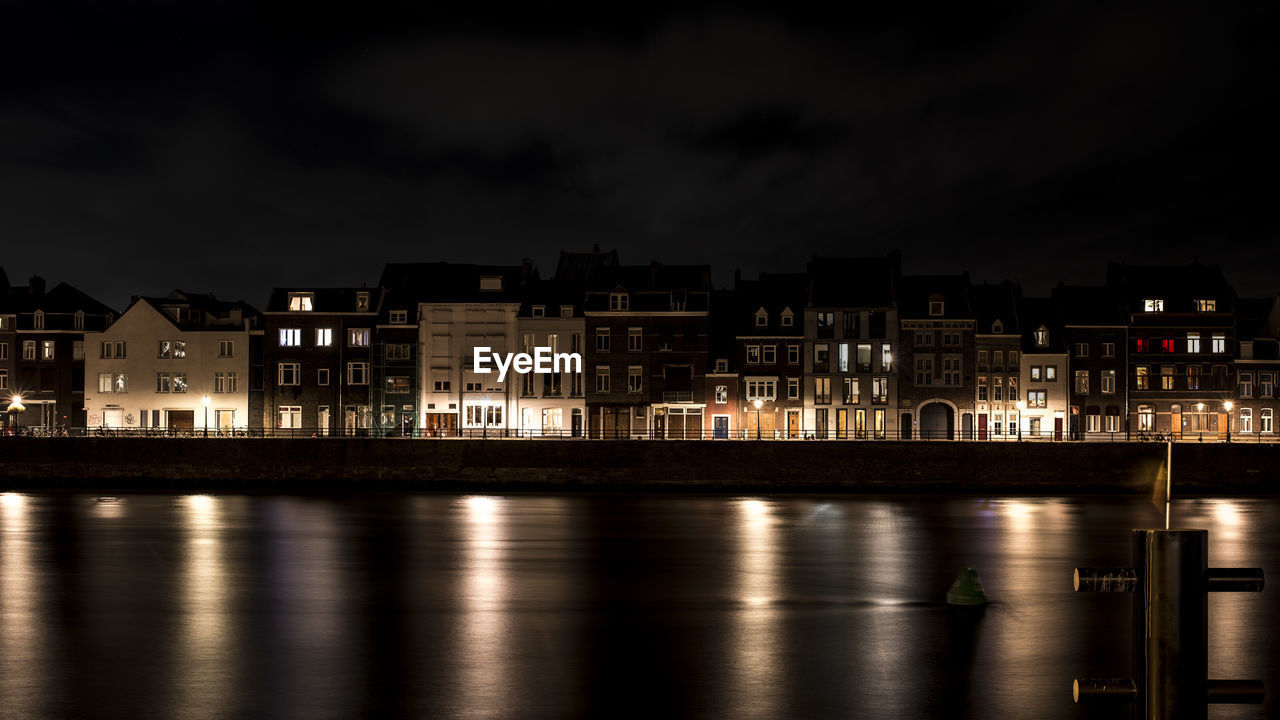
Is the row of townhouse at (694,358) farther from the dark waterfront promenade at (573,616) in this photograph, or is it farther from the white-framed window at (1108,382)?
the dark waterfront promenade at (573,616)

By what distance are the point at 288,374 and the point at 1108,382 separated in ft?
190

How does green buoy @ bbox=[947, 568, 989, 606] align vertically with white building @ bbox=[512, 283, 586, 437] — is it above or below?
below

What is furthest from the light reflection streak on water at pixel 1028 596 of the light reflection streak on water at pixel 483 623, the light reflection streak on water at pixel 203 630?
the light reflection streak on water at pixel 203 630

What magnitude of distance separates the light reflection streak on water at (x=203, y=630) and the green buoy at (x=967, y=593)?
16.3m

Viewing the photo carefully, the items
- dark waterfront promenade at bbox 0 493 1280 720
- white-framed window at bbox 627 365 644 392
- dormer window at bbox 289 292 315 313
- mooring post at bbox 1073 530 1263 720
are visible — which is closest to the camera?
mooring post at bbox 1073 530 1263 720

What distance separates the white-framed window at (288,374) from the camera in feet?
235

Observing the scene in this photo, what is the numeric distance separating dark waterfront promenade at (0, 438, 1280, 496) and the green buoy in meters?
30.5

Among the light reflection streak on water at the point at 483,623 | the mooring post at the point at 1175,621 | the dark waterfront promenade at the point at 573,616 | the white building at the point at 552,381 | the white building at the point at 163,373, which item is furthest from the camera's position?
the white building at the point at 163,373

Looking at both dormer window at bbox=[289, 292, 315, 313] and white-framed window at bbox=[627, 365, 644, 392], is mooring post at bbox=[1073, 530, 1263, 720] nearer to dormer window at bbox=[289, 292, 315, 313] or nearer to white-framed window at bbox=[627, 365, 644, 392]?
white-framed window at bbox=[627, 365, 644, 392]

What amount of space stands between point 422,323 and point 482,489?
18793 millimetres

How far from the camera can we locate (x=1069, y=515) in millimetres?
46438

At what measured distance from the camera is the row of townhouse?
230 ft

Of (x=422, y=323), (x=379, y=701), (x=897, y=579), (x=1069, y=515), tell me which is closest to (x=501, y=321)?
(x=422, y=323)

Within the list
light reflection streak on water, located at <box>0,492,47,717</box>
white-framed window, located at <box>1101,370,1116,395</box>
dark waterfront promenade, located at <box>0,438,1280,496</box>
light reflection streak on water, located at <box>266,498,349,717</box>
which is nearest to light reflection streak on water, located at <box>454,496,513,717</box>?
light reflection streak on water, located at <box>266,498,349,717</box>
